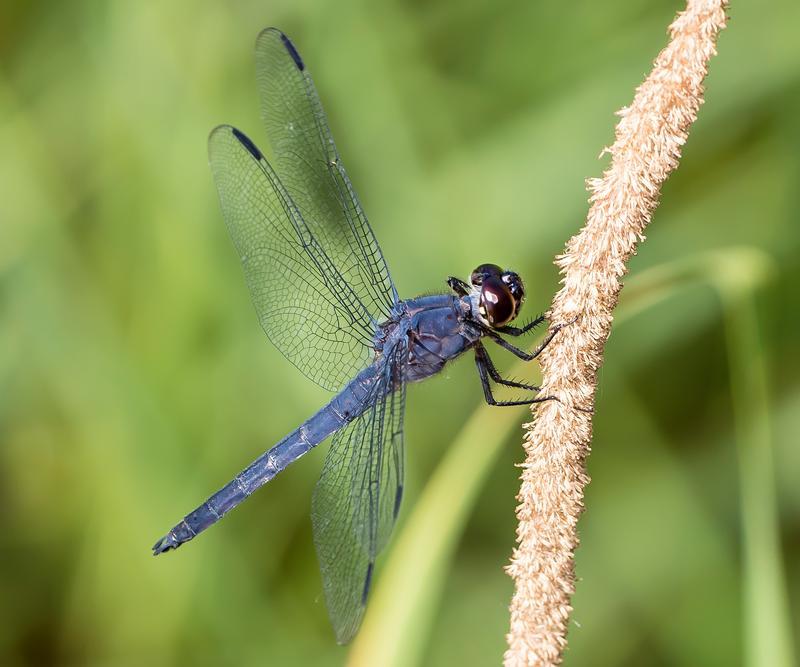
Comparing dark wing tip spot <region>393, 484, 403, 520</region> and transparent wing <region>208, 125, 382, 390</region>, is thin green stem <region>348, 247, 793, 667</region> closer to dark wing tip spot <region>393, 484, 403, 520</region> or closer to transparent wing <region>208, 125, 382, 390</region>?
dark wing tip spot <region>393, 484, 403, 520</region>

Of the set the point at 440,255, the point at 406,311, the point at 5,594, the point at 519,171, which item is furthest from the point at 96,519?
the point at 519,171

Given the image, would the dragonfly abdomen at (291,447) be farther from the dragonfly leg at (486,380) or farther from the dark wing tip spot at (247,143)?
the dark wing tip spot at (247,143)

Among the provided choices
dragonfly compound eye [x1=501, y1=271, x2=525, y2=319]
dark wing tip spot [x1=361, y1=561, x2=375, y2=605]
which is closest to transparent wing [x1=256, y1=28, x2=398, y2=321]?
dragonfly compound eye [x1=501, y1=271, x2=525, y2=319]

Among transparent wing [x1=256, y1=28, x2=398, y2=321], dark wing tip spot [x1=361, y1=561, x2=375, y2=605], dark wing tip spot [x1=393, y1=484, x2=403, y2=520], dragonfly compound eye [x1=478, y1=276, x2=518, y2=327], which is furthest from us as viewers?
transparent wing [x1=256, y1=28, x2=398, y2=321]

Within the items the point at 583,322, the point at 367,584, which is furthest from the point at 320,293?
the point at 583,322

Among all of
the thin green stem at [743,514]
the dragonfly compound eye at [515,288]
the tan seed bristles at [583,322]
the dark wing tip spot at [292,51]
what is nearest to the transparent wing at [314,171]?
the dark wing tip spot at [292,51]

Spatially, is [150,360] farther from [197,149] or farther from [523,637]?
[523,637]

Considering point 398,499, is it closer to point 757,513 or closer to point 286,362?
point 757,513
